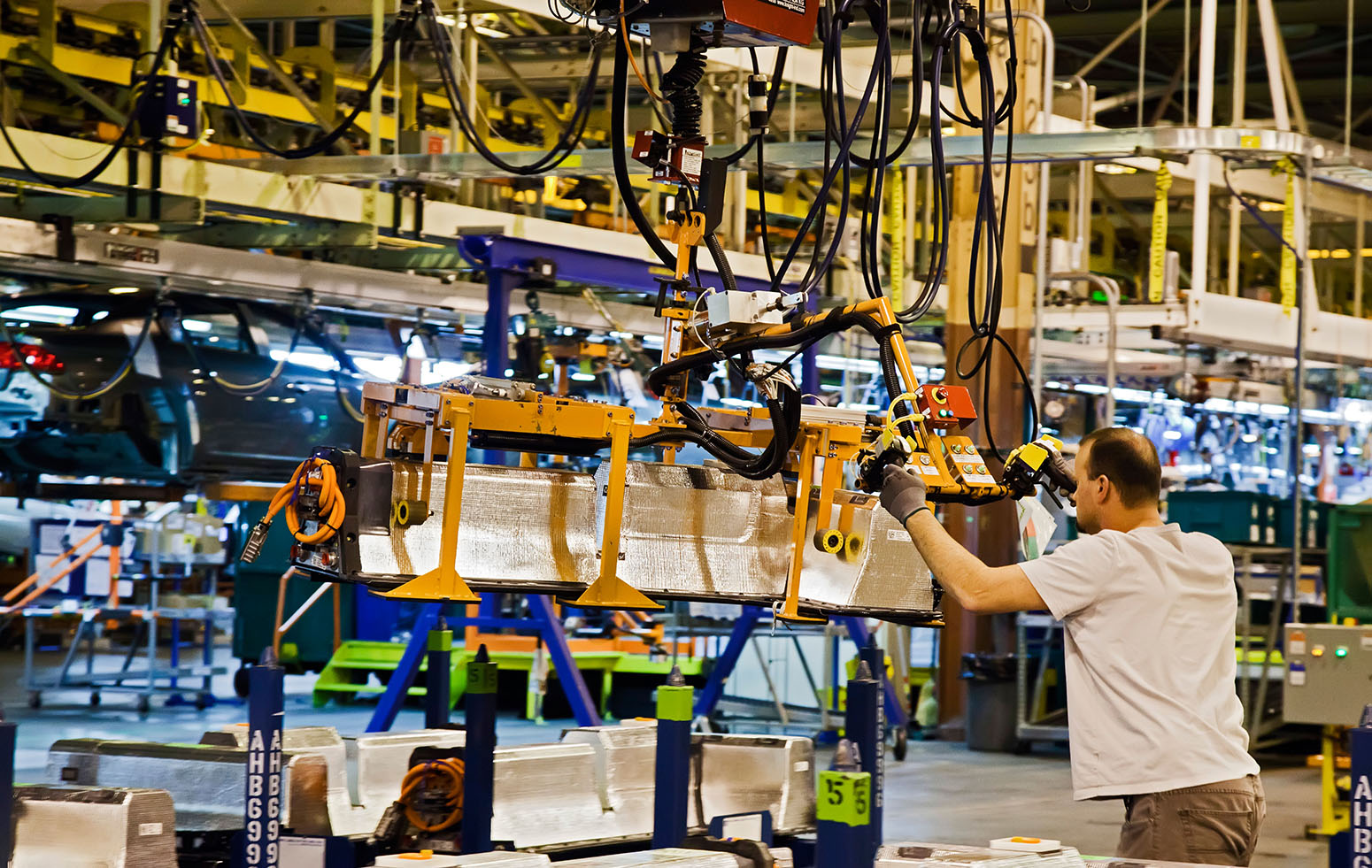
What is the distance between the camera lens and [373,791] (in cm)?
631

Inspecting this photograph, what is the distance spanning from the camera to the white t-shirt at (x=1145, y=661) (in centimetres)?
365

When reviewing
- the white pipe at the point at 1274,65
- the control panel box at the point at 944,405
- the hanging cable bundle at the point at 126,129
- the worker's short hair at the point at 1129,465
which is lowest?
the worker's short hair at the point at 1129,465

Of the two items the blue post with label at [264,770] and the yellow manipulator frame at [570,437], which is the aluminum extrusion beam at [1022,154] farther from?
the blue post with label at [264,770]

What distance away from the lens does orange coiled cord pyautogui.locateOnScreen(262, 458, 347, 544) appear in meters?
4.76

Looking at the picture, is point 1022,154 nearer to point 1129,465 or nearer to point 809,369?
point 809,369

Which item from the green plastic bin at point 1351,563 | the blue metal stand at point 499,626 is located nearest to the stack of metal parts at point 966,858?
the blue metal stand at point 499,626

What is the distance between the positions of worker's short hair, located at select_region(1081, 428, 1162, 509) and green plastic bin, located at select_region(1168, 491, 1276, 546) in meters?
7.50

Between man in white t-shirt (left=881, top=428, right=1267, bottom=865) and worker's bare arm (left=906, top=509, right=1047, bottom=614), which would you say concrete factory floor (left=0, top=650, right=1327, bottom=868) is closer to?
man in white t-shirt (left=881, top=428, right=1267, bottom=865)

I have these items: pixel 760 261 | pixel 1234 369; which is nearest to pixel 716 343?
pixel 760 261

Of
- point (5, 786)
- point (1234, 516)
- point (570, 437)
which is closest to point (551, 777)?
point (570, 437)

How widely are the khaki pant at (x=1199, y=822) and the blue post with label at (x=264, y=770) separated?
2.23 meters

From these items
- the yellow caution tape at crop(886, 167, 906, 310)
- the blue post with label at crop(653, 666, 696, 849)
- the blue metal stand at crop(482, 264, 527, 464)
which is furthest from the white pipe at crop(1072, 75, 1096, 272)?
the blue post with label at crop(653, 666, 696, 849)

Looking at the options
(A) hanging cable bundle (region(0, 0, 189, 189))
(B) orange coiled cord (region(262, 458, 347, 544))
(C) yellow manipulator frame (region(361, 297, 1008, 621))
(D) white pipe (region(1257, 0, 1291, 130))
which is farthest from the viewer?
(D) white pipe (region(1257, 0, 1291, 130))

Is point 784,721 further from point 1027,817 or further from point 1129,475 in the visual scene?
point 1129,475
